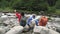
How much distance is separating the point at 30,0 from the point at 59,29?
26.1 metres

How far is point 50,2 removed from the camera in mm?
45656

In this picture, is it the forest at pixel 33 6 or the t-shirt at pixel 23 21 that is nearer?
the t-shirt at pixel 23 21

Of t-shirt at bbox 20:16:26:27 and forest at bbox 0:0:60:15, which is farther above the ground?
t-shirt at bbox 20:16:26:27

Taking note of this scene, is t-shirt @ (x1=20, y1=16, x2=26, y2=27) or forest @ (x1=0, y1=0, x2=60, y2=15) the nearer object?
t-shirt @ (x1=20, y1=16, x2=26, y2=27)

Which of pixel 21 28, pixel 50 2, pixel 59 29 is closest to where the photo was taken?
pixel 21 28

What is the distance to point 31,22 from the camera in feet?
47.9

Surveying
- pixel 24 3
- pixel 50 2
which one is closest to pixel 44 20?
pixel 24 3

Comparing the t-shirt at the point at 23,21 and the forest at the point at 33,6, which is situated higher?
the t-shirt at the point at 23,21

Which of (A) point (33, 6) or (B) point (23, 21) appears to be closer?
(B) point (23, 21)

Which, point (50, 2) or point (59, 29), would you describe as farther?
point (50, 2)

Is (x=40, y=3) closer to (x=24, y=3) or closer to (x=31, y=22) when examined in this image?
(x=24, y=3)

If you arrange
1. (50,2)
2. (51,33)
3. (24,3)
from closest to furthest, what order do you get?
(51,33) → (24,3) → (50,2)

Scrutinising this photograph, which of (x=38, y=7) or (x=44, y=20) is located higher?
(x=44, y=20)

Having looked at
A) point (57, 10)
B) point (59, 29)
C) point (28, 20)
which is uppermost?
point (28, 20)
